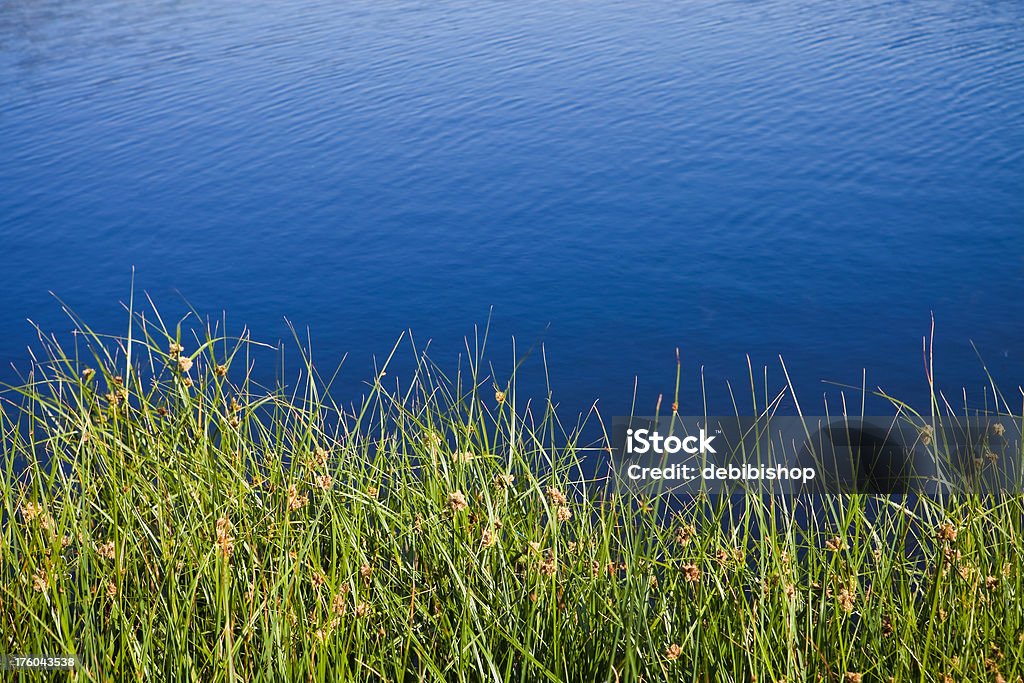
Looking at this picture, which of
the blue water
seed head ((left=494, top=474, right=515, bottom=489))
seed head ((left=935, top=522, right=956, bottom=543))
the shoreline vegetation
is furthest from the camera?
the blue water

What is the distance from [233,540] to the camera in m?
2.06

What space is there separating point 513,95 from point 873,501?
8.18 meters

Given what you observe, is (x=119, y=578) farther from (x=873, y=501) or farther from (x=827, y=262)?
(x=827, y=262)

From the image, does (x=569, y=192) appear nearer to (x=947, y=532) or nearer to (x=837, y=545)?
(x=837, y=545)

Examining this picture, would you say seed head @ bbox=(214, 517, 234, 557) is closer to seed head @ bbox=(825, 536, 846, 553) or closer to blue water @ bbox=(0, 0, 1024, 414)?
seed head @ bbox=(825, 536, 846, 553)

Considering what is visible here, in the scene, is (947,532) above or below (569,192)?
above

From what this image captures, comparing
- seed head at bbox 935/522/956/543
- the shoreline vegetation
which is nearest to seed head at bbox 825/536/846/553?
the shoreline vegetation

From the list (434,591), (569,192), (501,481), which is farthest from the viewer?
(569,192)

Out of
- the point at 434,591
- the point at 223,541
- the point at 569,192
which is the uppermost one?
the point at 223,541

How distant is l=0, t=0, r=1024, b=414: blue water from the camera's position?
671cm

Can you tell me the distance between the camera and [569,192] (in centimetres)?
890

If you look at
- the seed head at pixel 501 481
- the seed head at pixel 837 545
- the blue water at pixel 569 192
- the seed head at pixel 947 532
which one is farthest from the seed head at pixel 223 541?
the blue water at pixel 569 192

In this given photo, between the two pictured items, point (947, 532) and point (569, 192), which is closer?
point (947, 532)

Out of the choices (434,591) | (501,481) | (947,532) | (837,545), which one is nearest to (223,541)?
(434,591)
